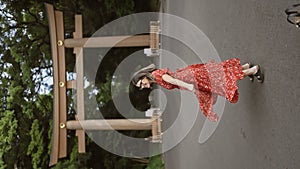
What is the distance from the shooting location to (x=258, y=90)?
3.01m

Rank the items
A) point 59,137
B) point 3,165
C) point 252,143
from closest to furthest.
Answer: point 252,143, point 59,137, point 3,165

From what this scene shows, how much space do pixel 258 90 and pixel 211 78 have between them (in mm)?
437

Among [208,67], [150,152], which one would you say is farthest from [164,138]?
[208,67]

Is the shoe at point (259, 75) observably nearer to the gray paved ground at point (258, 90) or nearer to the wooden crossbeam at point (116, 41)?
the gray paved ground at point (258, 90)

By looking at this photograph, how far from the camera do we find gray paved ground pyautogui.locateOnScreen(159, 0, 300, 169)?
2.35m

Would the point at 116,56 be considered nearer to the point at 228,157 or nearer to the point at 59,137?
the point at 59,137

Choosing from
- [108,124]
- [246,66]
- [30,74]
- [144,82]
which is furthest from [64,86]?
[246,66]

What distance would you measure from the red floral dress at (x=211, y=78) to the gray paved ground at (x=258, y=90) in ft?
0.45

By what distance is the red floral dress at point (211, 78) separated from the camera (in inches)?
124

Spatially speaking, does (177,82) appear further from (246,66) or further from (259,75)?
(259,75)

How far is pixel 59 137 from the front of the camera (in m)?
7.14

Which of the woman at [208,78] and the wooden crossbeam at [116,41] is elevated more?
the wooden crossbeam at [116,41]

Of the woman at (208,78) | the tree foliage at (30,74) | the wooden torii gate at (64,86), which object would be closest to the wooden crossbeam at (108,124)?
the wooden torii gate at (64,86)

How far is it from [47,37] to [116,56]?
1.52 m
